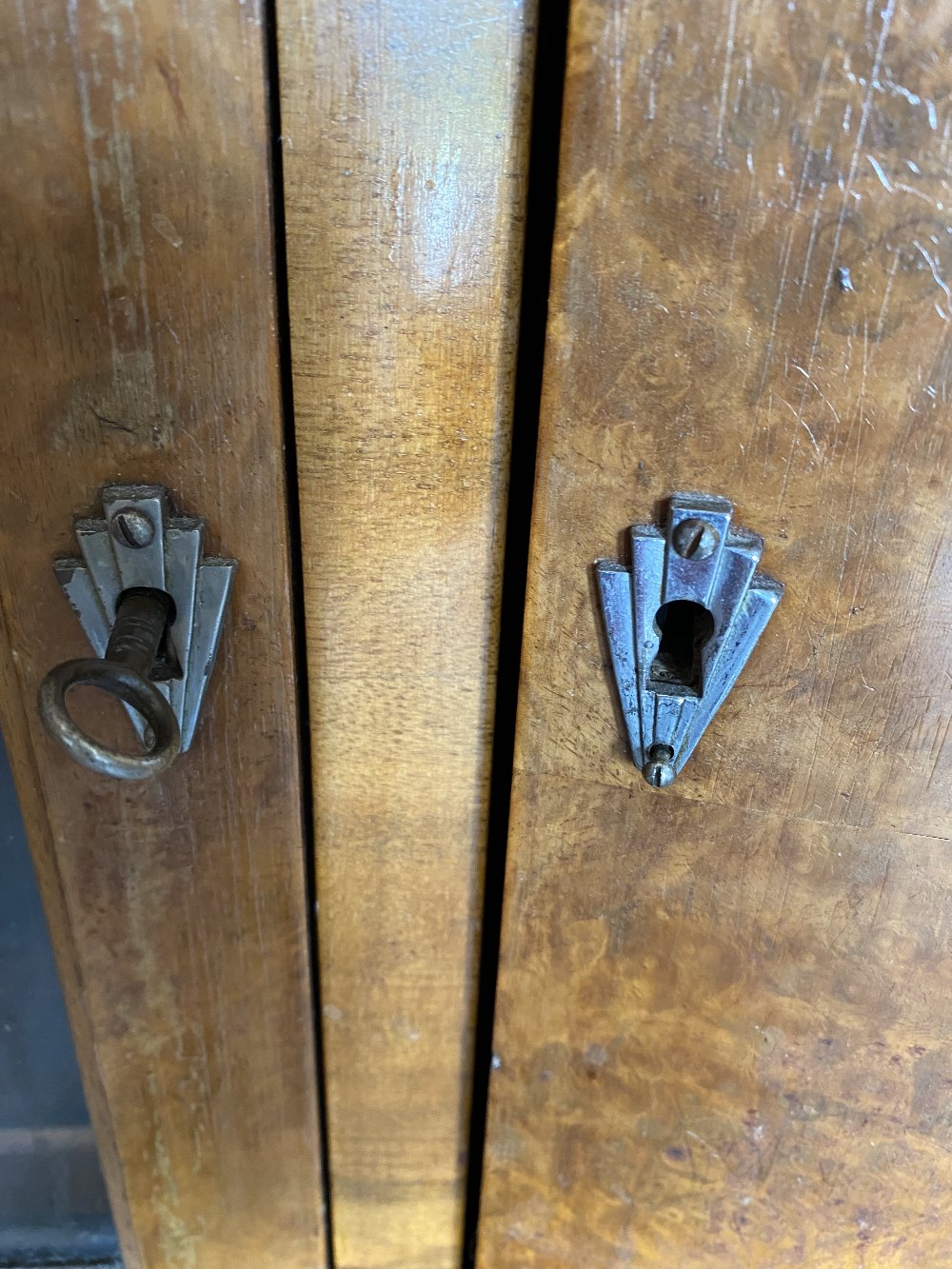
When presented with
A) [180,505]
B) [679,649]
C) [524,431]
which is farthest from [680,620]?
[180,505]

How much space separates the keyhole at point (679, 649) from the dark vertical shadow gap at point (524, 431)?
7cm

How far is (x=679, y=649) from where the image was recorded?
1.39 feet

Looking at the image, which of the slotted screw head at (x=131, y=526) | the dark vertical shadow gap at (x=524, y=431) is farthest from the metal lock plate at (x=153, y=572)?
the dark vertical shadow gap at (x=524, y=431)

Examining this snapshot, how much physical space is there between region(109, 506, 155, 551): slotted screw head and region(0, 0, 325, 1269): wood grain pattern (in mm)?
17

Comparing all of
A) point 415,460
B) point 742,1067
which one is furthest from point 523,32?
point 742,1067

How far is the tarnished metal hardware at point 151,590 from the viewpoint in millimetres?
392

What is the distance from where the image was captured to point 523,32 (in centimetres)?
33

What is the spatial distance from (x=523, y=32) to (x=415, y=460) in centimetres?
17

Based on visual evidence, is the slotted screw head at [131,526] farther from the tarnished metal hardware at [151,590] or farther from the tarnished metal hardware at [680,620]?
the tarnished metal hardware at [680,620]

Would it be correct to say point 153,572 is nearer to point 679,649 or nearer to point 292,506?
point 292,506

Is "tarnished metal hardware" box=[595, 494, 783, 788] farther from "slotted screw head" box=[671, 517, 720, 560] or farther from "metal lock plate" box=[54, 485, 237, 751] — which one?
"metal lock plate" box=[54, 485, 237, 751]

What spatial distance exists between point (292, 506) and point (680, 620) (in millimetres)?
194

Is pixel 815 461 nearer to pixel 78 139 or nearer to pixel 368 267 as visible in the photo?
pixel 368 267

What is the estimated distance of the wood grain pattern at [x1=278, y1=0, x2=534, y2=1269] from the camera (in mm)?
338
